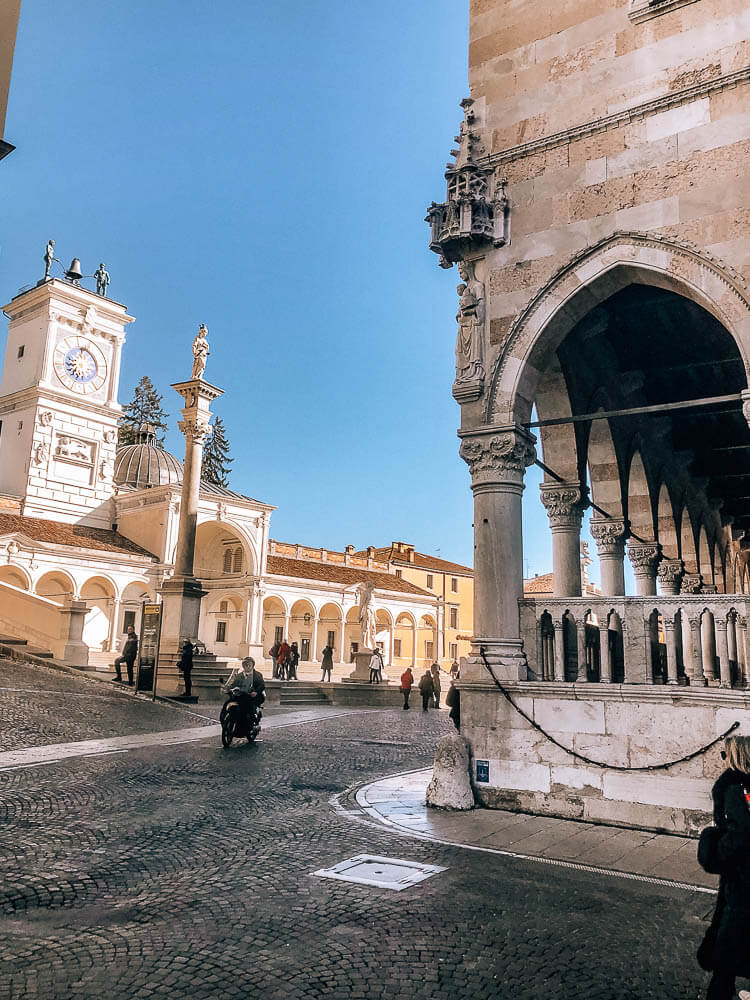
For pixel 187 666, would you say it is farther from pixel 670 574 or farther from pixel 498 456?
pixel 498 456

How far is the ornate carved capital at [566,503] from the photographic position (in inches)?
477

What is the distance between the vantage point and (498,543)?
28.5 feet

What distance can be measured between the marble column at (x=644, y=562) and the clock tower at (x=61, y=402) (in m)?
35.1

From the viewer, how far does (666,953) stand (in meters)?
4.24

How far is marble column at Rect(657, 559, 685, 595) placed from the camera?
57.4 ft

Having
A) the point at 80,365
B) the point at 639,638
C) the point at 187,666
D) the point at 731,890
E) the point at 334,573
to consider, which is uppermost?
the point at 80,365

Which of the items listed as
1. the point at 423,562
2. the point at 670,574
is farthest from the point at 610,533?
the point at 423,562

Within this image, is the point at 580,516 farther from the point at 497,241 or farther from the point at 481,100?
the point at 481,100

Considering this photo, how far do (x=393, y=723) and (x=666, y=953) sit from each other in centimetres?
1441

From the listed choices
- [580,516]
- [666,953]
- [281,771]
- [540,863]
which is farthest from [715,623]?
[281,771]

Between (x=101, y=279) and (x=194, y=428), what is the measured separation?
33.1m

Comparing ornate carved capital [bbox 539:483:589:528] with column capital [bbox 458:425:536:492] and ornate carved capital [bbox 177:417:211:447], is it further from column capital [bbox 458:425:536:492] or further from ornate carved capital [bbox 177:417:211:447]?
ornate carved capital [bbox 177:417:211:447]

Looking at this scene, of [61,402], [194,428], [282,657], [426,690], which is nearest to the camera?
[194,428]

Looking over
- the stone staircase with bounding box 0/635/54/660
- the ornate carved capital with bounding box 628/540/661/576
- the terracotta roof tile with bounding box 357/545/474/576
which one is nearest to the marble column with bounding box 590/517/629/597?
the ornate carved capital with bounding box 628/540/661/576
